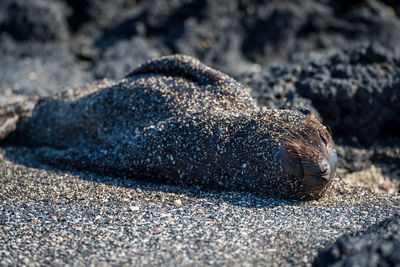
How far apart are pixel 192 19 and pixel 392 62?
5474mm

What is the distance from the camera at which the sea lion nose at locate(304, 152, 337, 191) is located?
12.2ft

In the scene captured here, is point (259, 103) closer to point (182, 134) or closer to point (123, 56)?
point (182, 134)

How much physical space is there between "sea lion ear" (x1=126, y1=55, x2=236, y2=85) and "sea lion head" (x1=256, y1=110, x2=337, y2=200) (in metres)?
1.30

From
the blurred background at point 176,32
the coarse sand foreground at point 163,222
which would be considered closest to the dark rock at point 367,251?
the coarse sand foreground at point 163,222

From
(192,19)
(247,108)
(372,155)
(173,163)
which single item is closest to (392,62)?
(372,155)

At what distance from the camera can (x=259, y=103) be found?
554cm

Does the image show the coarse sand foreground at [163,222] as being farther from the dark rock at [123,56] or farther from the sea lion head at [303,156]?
the dark rock at [123,56]

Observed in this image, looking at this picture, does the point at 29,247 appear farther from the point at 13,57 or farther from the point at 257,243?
the point at 13,57

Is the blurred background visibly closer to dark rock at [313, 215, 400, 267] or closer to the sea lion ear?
the sea lion ear

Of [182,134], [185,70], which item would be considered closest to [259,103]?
[185,70]

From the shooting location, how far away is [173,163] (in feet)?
14.1

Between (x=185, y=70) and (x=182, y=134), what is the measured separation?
1121mm

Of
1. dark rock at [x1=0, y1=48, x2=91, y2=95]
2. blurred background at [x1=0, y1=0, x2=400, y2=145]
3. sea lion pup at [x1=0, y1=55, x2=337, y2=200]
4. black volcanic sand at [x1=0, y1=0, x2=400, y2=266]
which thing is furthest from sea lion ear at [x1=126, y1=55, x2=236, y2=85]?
blurred background at [x1=0, y1=0, x2=400, y2=145]

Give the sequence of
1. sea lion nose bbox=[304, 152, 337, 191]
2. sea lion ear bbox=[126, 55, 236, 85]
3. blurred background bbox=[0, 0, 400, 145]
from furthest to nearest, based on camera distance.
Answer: blurred background bbox=[0, 0, 400, 145] → sea lion ear bbox=[126, 55, 236, 85] → sea lion nose bbox=[304, 152, 337, 191]
